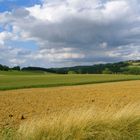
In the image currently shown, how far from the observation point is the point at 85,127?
963cm

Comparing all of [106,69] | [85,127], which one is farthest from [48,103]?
[106,69]

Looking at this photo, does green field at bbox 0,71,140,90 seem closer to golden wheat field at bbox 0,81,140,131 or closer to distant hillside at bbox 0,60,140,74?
golden wheat field at bbox 0,81,140,131

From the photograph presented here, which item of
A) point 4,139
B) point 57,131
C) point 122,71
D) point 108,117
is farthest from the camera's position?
point 122,71

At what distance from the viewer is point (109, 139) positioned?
9.55 meters

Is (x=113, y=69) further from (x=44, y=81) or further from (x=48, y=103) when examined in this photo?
(x=48, y=103)

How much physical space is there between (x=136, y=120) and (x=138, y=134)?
0.64 meters

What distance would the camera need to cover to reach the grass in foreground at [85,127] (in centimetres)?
909

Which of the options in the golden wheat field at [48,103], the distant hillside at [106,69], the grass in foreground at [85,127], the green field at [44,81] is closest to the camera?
the grass in foreground at [85,127]

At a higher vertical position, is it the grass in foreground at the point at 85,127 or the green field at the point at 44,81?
the grass in foreground at the point at 85,127

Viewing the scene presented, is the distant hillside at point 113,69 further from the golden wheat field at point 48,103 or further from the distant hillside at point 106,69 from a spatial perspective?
the golden wheat field at point 48,103

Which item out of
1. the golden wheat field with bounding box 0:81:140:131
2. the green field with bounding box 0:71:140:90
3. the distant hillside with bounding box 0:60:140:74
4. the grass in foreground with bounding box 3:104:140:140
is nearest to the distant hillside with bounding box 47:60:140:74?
the distant hillside with bounding box 0:60:140:74

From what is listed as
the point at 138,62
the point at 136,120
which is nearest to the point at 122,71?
the point at 138,62

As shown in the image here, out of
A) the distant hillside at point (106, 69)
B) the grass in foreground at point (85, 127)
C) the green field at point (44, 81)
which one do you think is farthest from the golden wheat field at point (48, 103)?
the distant hillside at point (106, 69)

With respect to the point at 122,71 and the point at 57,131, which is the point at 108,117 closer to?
the point at 57,131
